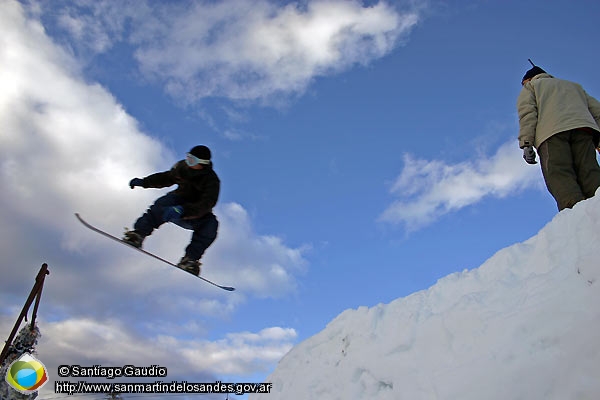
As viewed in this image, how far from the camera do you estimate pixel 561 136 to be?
5.57 meters

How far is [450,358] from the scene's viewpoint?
3852mm

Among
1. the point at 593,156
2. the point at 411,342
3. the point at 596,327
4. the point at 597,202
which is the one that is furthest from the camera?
the point at 593,156

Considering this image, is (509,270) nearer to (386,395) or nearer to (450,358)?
(450,358)

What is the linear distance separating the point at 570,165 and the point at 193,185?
17.9 feet

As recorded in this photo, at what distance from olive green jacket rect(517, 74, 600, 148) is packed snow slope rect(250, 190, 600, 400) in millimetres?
1353

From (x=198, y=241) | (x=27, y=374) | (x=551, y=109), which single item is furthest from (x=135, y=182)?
(x=27, y=374)

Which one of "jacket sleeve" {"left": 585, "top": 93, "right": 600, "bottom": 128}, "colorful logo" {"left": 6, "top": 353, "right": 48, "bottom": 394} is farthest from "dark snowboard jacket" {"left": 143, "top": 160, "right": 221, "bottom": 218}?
"colorful logo" {"left": 6, "top": 353, "right": 48, "bottom": 394}

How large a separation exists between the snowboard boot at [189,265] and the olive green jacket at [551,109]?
5.46 metres

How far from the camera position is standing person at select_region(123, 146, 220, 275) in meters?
7.20

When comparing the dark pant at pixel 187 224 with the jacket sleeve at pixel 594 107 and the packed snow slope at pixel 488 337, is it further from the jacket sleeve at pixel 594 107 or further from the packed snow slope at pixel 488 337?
the jacket sleeve at pixel 594 107

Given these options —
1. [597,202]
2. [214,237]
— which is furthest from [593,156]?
[214,237]

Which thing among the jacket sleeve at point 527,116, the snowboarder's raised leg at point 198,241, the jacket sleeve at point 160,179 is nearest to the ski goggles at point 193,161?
the jacket sleeve at point 160,179

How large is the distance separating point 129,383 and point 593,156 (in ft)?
25.3

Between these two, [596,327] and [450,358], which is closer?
[596,327]
